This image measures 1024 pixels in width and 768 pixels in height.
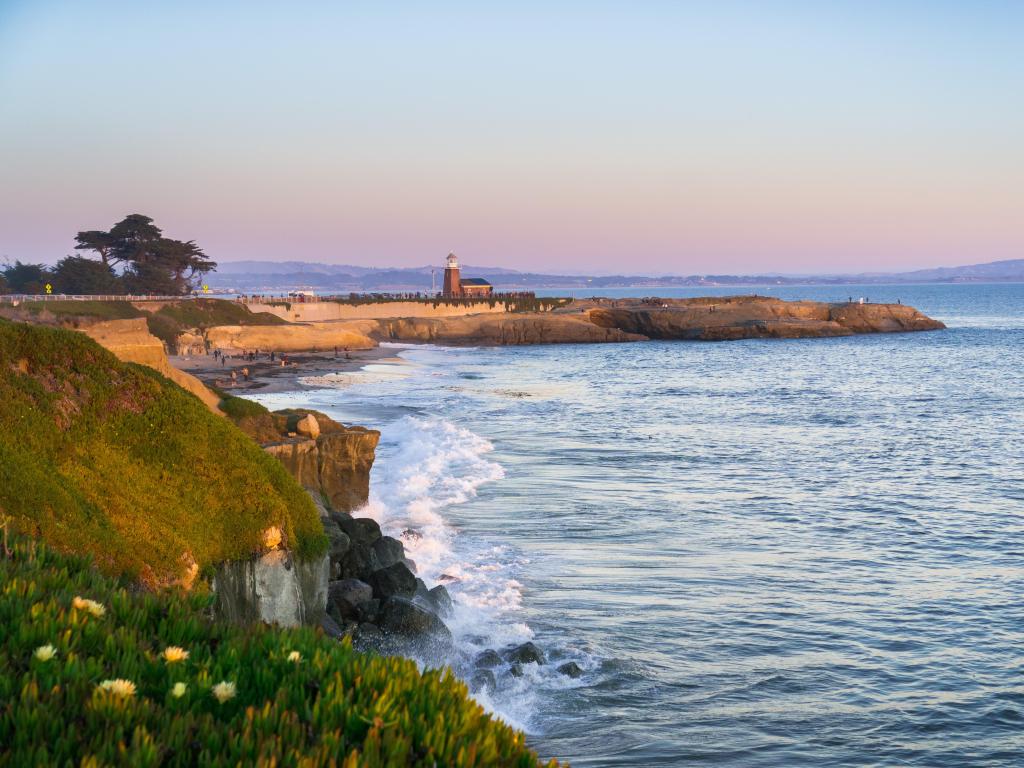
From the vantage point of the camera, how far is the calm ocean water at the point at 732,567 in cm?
1220

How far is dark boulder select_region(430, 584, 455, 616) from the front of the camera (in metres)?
16.1

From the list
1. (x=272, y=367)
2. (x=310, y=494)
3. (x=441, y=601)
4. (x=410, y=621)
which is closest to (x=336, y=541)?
(x=310, y=494)

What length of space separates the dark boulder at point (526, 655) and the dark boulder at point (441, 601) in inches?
86.3

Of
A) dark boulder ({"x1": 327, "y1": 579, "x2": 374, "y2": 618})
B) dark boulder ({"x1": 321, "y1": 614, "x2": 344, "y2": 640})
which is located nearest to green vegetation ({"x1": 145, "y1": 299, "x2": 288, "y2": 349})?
dark boulder ({"x1": 327, "y1": 579, "x2": 374, "y2": 618})

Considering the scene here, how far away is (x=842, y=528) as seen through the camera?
2234 centimetres

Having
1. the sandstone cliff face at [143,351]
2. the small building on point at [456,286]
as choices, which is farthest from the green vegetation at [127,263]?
the sandstone cliff face at [143,351]

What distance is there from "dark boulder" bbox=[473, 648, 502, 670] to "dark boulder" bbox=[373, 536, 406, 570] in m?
3.58

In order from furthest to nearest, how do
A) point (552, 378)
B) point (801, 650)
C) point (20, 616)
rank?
point (552, 378) → point (801, 650) → point (20, 616)

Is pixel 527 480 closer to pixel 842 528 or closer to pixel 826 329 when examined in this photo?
pixel 842 528

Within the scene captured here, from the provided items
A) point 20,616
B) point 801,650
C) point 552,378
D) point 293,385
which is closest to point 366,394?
point 293,385

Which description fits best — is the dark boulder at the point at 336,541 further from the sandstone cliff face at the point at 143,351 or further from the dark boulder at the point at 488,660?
the sandstone cliff face at the point at 143,351

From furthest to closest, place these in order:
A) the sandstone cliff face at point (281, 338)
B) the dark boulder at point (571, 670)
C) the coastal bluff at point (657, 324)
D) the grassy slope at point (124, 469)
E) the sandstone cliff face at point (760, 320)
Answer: the sandstone cliff face at point (760, 320) < the coastal bluff at point (657, 324) < the sandstone cliff face at point (281, 338) < the dark boulder at point (571, 670) < the grassy slope at point (124, 469)

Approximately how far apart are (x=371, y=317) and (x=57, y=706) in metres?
115

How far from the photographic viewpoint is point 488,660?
13.9 metres
